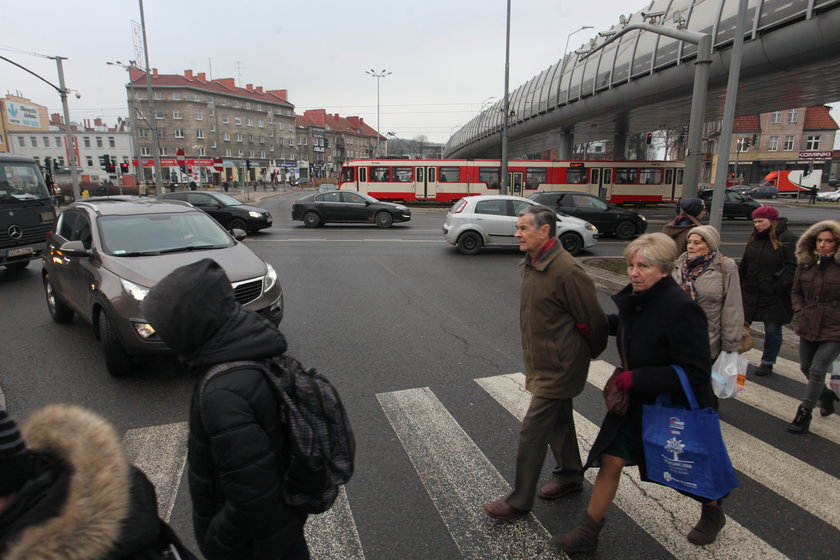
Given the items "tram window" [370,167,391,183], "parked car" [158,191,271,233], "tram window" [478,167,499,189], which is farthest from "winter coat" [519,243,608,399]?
"tram window" [370,167,391,183]

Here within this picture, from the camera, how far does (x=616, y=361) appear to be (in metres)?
5.55

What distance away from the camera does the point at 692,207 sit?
4.87 metres

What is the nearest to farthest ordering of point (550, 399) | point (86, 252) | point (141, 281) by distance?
point (550, 399), point (141, 281), point (86, 252)

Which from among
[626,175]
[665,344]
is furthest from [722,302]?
[626,175]

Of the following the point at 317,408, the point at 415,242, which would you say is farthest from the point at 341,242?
the point at 317,408

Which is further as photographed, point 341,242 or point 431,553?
point 341,242

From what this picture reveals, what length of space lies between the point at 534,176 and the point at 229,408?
1172 inches

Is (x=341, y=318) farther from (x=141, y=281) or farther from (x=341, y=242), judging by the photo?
(x=341, y=242)

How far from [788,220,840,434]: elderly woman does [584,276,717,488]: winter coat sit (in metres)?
2.32

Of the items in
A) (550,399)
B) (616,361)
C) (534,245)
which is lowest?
(616,361)

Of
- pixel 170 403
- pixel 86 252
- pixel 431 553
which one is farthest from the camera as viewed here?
pixel 86 252

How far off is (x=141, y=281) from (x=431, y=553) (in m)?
3.95

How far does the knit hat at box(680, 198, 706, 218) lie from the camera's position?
4816 millimetres

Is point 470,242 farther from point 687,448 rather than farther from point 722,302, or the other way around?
point 687,448
